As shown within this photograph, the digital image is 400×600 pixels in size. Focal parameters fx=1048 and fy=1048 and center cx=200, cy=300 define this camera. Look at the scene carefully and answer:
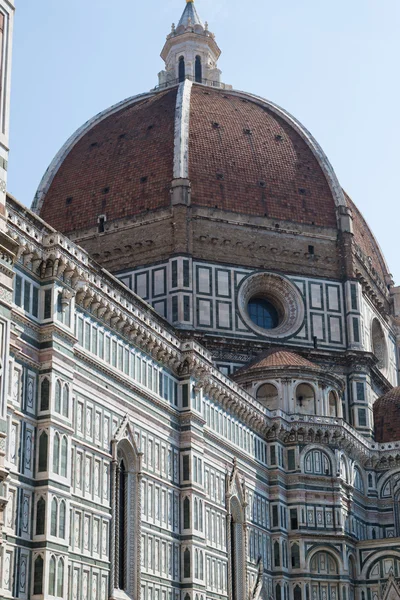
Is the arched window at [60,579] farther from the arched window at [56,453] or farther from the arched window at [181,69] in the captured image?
the arched window at [181,69]

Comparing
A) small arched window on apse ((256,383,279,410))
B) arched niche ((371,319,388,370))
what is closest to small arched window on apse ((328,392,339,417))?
small arched window on apse ((256,383,279,410))

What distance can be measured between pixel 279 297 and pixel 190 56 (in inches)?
848

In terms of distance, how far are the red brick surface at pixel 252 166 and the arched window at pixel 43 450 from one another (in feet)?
88.0

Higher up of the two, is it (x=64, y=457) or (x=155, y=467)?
(x=155, y=467)

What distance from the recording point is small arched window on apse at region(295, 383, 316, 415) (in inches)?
1875

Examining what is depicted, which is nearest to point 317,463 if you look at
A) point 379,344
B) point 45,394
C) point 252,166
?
point 379,344

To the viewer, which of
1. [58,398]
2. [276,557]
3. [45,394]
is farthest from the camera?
[276,557]

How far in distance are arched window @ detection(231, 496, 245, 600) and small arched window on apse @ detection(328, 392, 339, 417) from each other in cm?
878

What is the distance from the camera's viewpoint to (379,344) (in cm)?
5884

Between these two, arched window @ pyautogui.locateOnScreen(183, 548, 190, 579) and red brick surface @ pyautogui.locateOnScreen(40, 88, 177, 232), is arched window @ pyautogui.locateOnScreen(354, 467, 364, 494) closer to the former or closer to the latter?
arched window @ pyautogui.locateOnScreen(183, 548, 190, 579)

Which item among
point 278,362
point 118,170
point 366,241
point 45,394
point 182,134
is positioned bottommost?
point 45,394

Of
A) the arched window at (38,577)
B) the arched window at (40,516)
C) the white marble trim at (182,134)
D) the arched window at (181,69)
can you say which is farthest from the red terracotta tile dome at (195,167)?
the arched window at (38,577)

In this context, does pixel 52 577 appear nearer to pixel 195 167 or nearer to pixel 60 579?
pixel 60 579

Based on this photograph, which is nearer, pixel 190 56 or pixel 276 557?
pixel 276 557
